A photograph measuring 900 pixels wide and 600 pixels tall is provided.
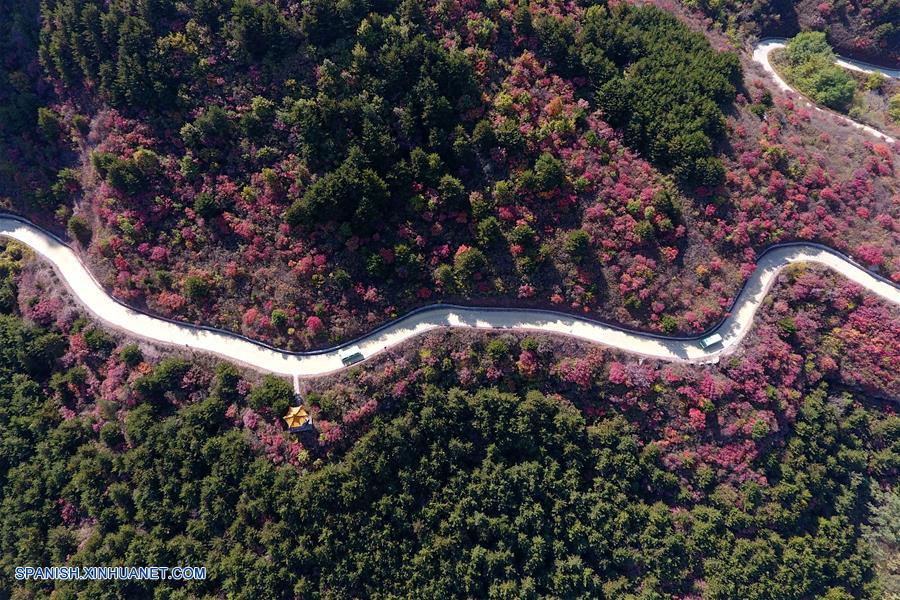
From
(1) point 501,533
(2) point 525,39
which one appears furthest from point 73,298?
(2) point 525,39

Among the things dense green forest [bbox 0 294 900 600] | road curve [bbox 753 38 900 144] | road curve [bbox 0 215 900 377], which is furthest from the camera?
road curve [bbox 753 38 900 144]

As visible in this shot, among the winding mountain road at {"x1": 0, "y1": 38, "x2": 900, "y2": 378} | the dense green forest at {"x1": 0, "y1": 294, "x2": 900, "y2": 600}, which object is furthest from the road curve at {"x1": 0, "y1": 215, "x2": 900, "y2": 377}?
the dense green forest at {"x1": 0, "y1": 294, "x2": 900, "y2": 600}

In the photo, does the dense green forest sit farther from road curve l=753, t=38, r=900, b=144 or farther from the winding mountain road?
road curve l=753, t=38, r=900, b=144

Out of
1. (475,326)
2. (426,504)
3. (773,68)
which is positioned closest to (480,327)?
(475,326)

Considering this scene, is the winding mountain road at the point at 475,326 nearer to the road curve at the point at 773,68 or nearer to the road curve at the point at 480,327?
the road curve at the point at 480,327

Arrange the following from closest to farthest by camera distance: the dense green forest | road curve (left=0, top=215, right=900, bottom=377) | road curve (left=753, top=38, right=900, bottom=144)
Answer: the dense green forest, road curve (left=0, top=215, right=900, bottom=377), road curve (left=753, top=38, right=900, bottom=144)

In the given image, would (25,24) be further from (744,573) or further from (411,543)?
(744,573)

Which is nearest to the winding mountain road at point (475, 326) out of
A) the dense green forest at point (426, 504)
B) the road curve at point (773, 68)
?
the dense green forest at point (426, 504)

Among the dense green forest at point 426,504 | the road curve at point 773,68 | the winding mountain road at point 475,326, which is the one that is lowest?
the dense green forest at point 426,504

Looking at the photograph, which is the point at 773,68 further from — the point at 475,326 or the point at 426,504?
the point at 426,504
